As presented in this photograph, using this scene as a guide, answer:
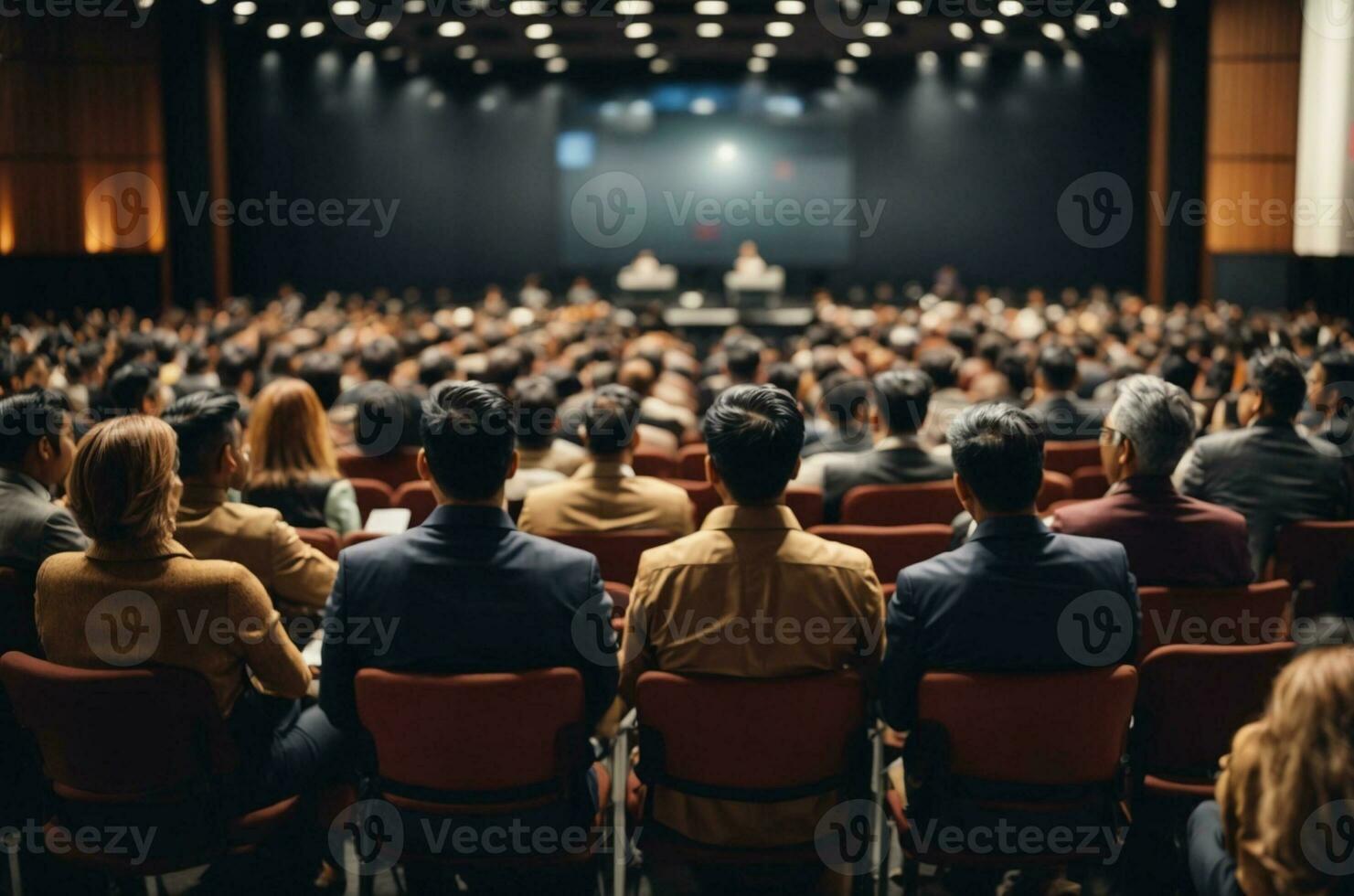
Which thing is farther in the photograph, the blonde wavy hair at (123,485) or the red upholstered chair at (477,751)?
the blonde wavy hair at (123,485)

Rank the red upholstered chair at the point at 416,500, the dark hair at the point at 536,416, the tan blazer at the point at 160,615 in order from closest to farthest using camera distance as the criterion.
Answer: the tan blazer at the point at 160,615 → the red upholstered chair at the point at 416,500 → the dark hair at the point at 536,416

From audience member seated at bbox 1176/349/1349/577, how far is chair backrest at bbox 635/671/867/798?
2.39m

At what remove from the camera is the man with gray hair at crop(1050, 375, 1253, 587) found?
331 cm

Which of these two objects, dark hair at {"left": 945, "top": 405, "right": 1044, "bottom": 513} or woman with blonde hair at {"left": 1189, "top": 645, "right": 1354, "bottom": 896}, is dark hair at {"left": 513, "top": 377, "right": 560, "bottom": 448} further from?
woman with blonde hair at {"left": 1189, "top": 645, "right": 1354, "bottom": 896}

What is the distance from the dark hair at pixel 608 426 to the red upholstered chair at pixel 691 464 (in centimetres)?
130

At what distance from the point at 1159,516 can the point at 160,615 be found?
96.7 inches

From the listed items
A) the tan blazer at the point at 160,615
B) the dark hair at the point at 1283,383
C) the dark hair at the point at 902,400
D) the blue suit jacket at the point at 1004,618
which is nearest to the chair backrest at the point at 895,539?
the dark hair at the point at 902,400

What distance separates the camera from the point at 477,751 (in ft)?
8.26

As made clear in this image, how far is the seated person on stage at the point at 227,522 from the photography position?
3.25 metres

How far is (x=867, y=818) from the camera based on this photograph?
2.66 meters

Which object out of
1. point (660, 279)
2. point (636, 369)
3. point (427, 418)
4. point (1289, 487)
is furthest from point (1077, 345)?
point (660, 279)

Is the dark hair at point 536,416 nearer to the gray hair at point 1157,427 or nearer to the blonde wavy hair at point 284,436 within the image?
the blonde wavy hair at point 284,436

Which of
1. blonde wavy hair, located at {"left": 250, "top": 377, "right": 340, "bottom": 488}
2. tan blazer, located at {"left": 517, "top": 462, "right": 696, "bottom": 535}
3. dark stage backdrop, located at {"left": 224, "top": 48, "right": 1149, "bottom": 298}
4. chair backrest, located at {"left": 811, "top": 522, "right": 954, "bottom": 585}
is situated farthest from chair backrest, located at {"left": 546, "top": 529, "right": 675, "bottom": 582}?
dark stage backdrop, located at {"left": 224, "top": 48, "right": 1149, "bottom": 298}

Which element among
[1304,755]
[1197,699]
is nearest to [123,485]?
[1304,755]
